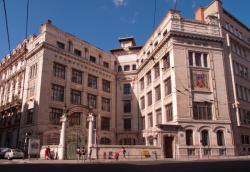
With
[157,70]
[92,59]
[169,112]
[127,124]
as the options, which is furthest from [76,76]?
[169,112]

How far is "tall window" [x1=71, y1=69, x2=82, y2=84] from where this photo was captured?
147ft

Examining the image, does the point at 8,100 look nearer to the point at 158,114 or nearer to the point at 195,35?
the point at 158,114

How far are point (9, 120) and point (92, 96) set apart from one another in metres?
14.4

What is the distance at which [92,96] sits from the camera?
47.2m

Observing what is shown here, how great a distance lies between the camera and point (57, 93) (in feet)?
136

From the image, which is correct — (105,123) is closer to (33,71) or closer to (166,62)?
(33,71)

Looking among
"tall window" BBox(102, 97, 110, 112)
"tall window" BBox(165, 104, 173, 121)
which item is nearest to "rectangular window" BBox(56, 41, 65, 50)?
"tall window" BBox(102, 97, 110, 112)

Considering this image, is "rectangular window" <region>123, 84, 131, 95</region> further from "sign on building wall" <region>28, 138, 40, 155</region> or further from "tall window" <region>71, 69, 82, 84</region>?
"sign on building wall" <region>28, 138, 40, 155</region>

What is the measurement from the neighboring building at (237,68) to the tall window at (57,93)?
81.3 ft

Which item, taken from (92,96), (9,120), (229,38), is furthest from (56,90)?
(229,38)

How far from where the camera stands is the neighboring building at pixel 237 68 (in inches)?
1471

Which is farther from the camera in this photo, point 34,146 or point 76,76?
point 76,76

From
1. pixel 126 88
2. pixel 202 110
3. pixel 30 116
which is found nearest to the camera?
pixel 202 110

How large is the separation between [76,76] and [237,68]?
25963 millimetres
